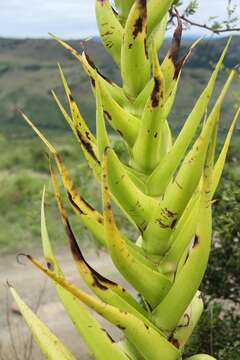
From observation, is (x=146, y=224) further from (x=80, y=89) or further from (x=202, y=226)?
(x=80, y=89)

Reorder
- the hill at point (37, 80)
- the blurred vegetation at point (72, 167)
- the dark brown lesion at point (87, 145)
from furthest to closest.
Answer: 1. the hill at point (37, 80)
2. the blurred vegetation at point (72, 167)
3. the dark brown lesion at point (87, 145)

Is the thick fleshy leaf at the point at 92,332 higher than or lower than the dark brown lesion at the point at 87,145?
lower

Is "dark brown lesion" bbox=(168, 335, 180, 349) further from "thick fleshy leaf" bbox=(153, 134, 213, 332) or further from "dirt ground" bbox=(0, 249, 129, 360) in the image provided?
"dirt ground" bbox=(0, 249, 129, 360)

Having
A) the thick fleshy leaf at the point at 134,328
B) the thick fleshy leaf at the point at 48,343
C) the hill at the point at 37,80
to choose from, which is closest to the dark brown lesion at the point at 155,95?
the thick fleshy leaf at the point at 134,328

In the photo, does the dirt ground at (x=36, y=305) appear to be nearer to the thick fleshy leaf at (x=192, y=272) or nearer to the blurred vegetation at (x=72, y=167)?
the blurred vegetation at (x=72, y=167)

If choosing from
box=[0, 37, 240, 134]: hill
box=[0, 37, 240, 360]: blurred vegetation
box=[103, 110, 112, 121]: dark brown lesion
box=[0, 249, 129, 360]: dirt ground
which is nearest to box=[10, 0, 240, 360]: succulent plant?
box=[103, 110, 112, 121]: dark brown lesion

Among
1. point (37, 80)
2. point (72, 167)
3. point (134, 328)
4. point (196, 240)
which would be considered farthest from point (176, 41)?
point (37, 80)
